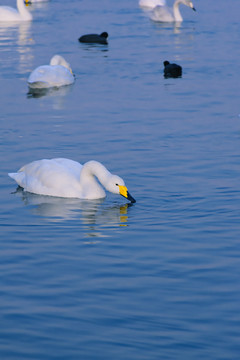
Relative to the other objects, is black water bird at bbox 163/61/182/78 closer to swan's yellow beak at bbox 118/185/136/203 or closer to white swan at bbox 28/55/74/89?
white swan at bbox 28/55/74/89

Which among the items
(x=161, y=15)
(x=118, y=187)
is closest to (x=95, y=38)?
(x=161, y=15)

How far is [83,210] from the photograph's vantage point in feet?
49.3

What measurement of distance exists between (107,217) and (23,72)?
15.3 metres

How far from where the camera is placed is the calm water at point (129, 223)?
390 inches

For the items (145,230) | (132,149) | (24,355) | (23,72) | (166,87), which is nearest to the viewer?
(24,355)

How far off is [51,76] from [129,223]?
13.6 metres

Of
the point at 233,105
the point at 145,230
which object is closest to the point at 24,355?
the point at 145,230

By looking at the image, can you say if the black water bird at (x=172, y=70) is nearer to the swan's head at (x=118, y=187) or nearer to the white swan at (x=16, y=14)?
the swan's head at (x=118, y=187)

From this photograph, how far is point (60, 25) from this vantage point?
4091cm

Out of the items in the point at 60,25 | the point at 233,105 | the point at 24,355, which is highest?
the point at 60,25

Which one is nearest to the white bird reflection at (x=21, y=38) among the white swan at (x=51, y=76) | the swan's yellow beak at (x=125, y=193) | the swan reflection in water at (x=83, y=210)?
the white swan at (x=51, y=76)

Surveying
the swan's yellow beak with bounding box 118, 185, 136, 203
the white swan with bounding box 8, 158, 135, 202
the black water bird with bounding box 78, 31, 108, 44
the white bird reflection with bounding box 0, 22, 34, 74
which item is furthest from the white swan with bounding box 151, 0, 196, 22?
the swan's yellow beak with bounding box 118, 185, 136, 203

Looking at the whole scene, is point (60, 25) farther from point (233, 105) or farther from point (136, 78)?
point (233, 105)

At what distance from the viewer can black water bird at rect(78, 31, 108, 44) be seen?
3531 cm
